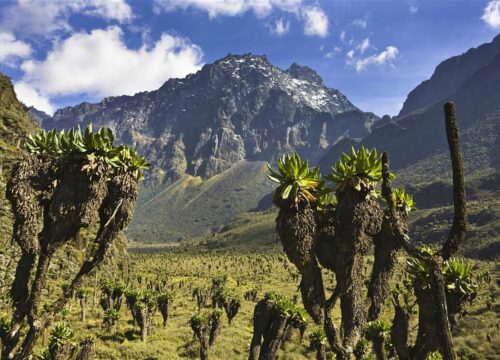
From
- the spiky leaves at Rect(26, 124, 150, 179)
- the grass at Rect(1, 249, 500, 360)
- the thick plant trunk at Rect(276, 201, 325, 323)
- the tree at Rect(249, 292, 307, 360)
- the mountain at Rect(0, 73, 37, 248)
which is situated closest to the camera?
the thick plant trunk at Rect(276, 201, 325, 323)

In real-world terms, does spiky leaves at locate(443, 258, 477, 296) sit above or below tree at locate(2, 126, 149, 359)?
below

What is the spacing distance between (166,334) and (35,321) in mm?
30486

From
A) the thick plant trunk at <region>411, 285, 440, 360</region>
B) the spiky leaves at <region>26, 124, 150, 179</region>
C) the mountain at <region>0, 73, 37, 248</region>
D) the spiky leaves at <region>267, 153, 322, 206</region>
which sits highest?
the mountain at <region>0, 73, 37, 248</region>

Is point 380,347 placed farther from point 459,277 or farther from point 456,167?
point 456,167

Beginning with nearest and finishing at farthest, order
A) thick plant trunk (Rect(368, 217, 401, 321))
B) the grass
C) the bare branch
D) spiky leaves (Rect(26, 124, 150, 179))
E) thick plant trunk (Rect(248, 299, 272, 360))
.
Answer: the bare branch
thick plant trunk (Rect(368, 217, 401, 321))
spiky leaves (Rect(26, 124, 150, 179))
thick plant trunk (Rect(248, 299, 272, 360))
the grass

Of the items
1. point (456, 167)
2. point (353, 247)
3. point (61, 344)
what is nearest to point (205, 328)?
point (61, 344)

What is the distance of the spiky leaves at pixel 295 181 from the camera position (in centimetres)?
972

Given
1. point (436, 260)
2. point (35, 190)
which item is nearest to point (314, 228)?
point (436, 260)

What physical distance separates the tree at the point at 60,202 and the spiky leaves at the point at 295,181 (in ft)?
13.3

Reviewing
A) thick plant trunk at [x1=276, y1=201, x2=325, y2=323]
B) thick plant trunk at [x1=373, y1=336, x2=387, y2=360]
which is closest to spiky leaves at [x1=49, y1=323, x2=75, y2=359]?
thick plant trunk at [x1=276, y1=201, x2=325, y2=323]

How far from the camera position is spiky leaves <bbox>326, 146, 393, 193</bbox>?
380 inches

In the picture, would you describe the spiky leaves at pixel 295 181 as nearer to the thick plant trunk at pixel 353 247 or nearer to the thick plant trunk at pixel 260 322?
the thick plant trunk at pixel 353 247

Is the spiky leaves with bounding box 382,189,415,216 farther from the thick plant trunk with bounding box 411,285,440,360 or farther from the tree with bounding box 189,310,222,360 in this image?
the tree with bounding box 189,310,222,360

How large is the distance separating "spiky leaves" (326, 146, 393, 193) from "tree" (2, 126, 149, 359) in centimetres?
556
